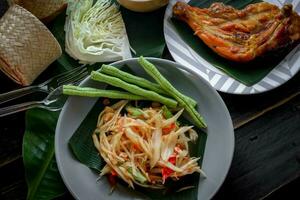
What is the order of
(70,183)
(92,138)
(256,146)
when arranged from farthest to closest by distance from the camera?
(256,146), (92,138), (70,183)

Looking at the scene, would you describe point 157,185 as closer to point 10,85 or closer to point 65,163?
point 65,163

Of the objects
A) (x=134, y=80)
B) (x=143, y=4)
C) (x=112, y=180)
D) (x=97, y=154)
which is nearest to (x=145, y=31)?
(x=143, y=4)

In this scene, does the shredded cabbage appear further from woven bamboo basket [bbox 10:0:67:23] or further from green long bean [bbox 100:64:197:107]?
green long bean [bbox 100:64:197:107]

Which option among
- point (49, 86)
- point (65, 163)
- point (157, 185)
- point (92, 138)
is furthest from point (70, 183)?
point (49, 86)

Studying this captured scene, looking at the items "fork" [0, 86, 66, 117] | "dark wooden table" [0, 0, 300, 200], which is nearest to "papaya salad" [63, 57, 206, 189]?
"fork" [0, 86, 66, 117]

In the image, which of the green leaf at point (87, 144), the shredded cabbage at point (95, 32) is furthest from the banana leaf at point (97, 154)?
the shredded cabbage at point (95, 32)
